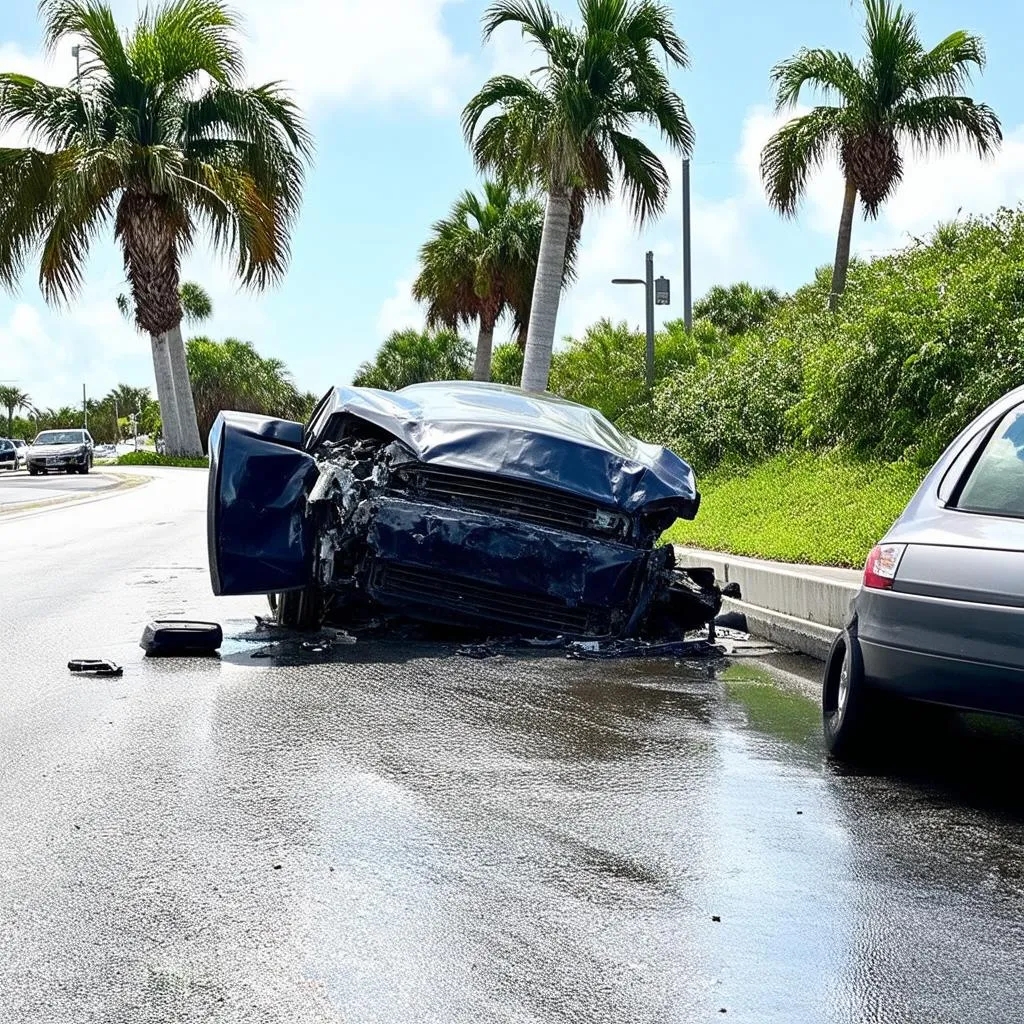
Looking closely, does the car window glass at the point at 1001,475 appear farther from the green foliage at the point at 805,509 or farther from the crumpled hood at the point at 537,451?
the green foliage at the point at 805,509

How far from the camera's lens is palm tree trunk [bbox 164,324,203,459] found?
44688mm

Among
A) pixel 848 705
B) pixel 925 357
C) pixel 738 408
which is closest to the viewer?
pixel 848 705

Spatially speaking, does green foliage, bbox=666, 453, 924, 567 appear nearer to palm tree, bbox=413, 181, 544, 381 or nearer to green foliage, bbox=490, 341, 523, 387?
palm tree, bbox=413, 181, 544, 381

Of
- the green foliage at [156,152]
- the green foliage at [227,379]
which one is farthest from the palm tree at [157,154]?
the green foliage at [227,379]

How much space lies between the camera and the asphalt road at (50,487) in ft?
97.4

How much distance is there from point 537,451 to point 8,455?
165ft

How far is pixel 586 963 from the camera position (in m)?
3.58

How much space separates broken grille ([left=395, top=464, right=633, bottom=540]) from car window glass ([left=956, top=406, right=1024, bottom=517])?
3.37 metres

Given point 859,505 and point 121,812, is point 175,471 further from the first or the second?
point 121,812

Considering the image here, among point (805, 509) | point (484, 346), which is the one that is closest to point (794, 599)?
point (805, 509)

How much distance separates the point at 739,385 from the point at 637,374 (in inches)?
560

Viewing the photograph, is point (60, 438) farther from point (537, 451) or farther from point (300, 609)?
point (537, 451)

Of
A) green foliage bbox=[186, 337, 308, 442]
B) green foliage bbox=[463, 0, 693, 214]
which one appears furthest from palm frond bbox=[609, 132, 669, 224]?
green foliage bbox=[186, 337, 308, 442]

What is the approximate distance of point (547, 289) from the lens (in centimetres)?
2617
